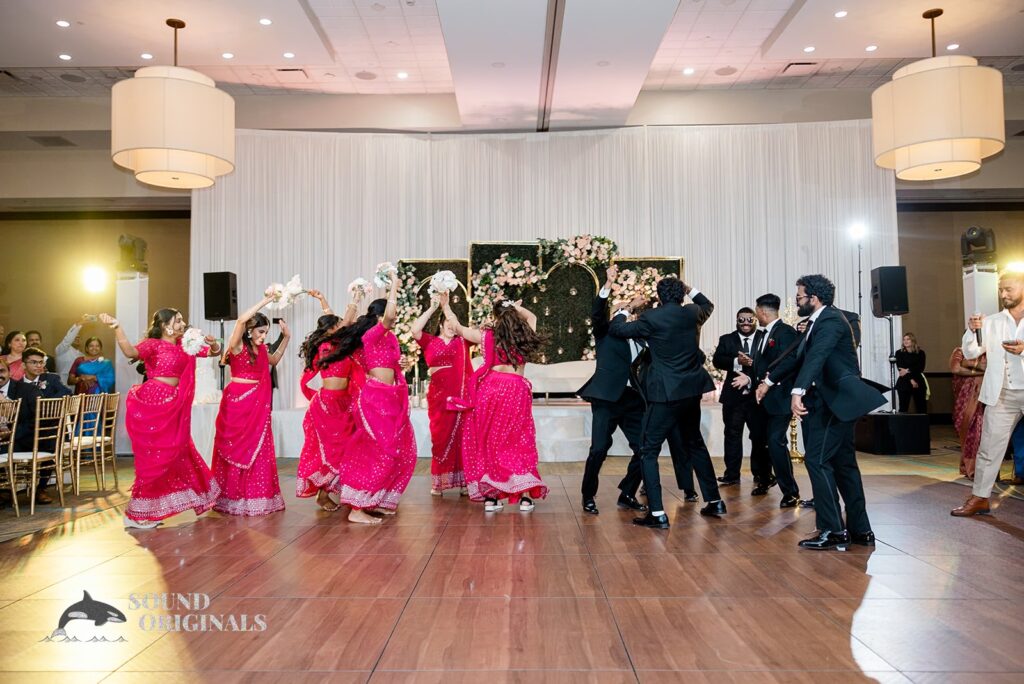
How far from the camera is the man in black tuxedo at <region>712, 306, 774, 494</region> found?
21.0 feet

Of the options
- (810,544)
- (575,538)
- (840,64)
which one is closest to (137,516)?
(575,538)

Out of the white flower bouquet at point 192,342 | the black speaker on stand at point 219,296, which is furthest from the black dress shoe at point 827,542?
the black speaker on stand at point 219,296

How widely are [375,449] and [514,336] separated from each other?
4.28ft

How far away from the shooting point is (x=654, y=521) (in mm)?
5062

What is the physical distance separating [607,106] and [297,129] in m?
4.89

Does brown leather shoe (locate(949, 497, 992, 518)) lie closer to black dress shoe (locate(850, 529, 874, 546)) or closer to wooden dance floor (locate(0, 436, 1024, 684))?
wooden dance floor (locate(0, 436, 1024, 684))

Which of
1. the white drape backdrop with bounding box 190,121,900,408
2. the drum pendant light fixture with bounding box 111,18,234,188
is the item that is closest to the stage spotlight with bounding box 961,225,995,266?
the white drape backdrop with bounding box 190,121,900,408

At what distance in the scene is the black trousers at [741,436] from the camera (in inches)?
253

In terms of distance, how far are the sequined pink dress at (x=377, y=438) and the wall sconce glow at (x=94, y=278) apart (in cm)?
1163

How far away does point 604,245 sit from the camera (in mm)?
11188

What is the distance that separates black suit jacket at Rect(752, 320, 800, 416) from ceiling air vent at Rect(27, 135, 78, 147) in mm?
11277

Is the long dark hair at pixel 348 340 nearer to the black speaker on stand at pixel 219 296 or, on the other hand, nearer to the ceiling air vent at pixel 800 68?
the black speaker on stand at pixel 219 296

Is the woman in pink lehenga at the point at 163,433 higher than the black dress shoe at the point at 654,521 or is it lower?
higher

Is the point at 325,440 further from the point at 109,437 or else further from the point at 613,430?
the point at 109,437
